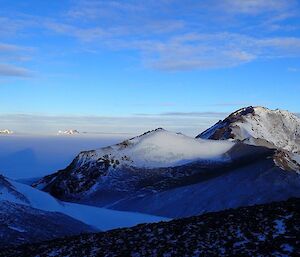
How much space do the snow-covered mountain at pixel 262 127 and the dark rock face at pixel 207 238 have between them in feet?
317

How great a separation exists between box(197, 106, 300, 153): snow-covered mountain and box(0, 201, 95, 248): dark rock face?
7575cm

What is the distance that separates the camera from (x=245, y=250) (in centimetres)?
1658

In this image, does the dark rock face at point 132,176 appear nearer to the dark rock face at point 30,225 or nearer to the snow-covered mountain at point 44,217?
the snow-covered mountain at point 44,217

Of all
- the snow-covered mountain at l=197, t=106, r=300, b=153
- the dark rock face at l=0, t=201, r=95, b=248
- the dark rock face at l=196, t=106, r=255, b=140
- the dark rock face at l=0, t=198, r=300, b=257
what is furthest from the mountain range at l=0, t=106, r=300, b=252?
the dark rock face at l=0, t=198, r=300, b=257

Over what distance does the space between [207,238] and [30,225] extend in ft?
82.4

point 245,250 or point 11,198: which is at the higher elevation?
point 245,250

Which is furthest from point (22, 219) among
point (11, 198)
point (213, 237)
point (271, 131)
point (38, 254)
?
point (271, 131)

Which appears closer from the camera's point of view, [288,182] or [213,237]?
[213,237]

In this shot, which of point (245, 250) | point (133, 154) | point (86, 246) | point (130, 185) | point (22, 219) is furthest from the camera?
point (133, 154)

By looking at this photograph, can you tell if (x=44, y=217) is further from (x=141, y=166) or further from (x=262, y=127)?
(x=262, y=127)

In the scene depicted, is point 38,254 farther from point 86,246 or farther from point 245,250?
point 245,250

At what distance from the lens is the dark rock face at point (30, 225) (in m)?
36.7

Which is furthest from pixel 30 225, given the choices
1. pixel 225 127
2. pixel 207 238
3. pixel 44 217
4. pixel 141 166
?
pixel 225 127

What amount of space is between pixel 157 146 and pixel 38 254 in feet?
243
